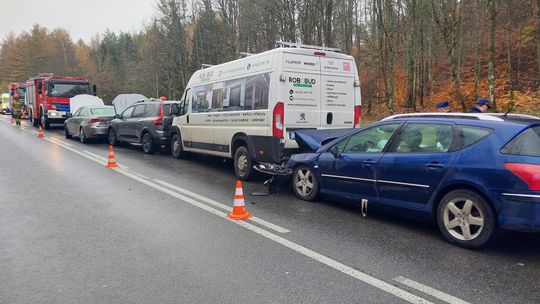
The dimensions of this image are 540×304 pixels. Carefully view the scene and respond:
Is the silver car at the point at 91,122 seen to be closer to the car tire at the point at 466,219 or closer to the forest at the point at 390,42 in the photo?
the forest at the point at 390,42

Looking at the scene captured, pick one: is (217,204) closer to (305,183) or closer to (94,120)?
(305,183)

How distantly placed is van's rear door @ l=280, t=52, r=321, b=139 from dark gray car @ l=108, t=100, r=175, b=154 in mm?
5930

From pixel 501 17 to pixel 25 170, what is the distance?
83.7 ft

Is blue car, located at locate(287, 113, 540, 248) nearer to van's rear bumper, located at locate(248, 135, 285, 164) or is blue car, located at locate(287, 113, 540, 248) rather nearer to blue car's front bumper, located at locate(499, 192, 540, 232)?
blue car's front bumper, located at locate(499, 192, 540, 232)

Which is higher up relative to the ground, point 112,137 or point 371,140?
point 371,140

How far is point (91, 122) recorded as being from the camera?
16.2 meters

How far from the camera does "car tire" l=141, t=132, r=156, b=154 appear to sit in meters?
13.3

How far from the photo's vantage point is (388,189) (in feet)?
18.5

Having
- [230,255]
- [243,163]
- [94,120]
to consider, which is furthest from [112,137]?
[230,255]

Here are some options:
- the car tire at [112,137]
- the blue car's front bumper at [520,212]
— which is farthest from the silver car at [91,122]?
the blue car's front bumper at [520,212]

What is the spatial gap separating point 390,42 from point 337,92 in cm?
1259

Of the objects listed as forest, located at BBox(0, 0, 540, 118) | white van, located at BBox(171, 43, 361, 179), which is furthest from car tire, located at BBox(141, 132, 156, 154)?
forest, located at BBox(0, 0, 540, 118)

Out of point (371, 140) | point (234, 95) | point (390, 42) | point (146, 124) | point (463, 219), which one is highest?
point (390, 42)

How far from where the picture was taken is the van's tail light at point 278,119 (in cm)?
790
